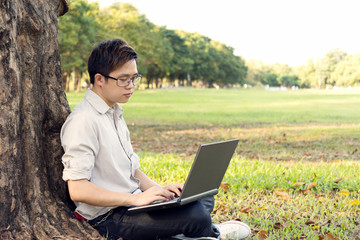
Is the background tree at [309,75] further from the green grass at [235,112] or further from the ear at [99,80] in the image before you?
the ear at [99,80]

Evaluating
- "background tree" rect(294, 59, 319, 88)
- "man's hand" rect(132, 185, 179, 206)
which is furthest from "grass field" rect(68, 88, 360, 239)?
"background tree" rect(294, 59, 319, 88)

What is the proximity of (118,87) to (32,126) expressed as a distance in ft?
1.98

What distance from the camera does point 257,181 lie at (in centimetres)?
548

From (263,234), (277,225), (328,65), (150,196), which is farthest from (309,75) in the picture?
(150,196)

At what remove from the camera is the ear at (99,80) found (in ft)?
9.83

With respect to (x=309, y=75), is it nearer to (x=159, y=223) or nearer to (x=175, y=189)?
(x=175, y=189)

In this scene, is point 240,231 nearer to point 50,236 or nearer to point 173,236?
point 173,236

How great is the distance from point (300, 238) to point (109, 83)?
2.03 m

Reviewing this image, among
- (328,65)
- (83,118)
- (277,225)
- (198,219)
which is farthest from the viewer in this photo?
(328,65)

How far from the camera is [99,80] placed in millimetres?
3018

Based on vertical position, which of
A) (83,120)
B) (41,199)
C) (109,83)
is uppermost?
(109,83)

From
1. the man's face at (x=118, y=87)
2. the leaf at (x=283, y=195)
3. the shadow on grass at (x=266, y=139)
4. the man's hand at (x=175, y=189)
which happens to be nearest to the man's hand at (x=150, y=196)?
the man's hand at (x=175, y=189)

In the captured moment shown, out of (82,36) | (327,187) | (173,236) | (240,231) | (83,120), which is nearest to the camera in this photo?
(83,120)

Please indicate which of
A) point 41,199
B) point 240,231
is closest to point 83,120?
point 41,199
